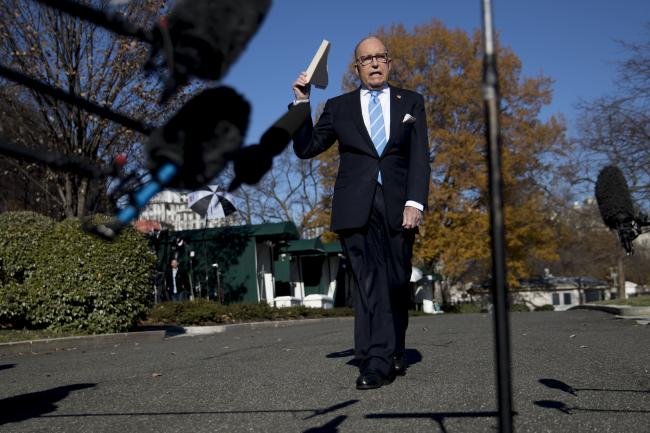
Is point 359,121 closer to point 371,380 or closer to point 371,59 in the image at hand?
point 371,59

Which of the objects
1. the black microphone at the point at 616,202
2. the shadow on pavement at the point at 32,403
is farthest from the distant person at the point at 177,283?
the shadow on pavement at the point at 32,403

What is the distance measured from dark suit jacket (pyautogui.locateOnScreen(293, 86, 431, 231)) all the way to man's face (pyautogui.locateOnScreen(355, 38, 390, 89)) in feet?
0.42

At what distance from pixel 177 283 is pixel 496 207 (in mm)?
23940

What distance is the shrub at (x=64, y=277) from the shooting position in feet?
36.1

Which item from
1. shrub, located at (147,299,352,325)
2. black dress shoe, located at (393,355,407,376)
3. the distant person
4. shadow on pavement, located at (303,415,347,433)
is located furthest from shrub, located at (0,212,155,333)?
the distant person

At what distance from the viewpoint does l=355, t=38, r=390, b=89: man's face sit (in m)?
4.65

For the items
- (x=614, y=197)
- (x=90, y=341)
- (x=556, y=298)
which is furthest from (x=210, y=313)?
(x=556, y=298)

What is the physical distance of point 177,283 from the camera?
81.0ft

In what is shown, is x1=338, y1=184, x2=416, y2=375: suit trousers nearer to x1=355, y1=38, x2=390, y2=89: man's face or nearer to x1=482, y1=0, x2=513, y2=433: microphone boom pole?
x1=355, y1=38, x2=390, y2=89: man's face

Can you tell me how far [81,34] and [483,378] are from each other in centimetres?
1563

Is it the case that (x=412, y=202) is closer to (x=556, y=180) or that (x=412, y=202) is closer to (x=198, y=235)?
(x=198, y=235)

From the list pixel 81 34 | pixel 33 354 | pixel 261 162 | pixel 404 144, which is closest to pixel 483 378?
pixel 404 144

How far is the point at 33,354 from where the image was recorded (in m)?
9.44

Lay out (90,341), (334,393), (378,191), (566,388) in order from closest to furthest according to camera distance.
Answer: (566,388), (334,393), (378,191), (90,341)
